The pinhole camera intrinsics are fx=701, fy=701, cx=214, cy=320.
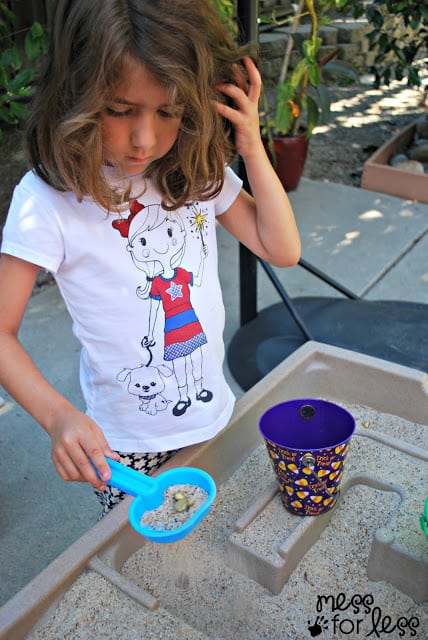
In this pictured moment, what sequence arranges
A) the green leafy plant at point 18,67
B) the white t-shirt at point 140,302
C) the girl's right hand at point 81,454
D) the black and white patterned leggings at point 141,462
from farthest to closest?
the green leafy plant at point 18,67, the black and white patterned leggings at point 141,462, the white t-shirt at point 140,302, the girl's right hand at point 81,454

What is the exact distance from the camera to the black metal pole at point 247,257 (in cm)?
189

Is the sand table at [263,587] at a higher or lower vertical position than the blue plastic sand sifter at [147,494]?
lower

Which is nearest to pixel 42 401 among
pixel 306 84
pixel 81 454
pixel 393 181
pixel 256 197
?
pixel 81 454

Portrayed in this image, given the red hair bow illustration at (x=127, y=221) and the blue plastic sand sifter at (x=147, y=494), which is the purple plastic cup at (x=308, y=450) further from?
the red hair bow illustration at (x=127, y=221)

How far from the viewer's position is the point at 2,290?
1.01m

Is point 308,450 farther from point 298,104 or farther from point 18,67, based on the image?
point 298,104

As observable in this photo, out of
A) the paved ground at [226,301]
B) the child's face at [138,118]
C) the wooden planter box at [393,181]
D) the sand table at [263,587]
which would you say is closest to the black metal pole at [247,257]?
the paved ground at [226,301]

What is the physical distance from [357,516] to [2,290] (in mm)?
697

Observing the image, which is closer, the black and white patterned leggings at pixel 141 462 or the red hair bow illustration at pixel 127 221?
the red hair bow illustration at pixel 127 221

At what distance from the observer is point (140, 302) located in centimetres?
115

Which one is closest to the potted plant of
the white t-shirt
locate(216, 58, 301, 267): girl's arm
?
locate(216, 58, 301, 267): girl's arm

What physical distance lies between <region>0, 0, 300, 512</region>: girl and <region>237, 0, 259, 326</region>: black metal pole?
Answer: 0.83 meters

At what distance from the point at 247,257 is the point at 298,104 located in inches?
56.1

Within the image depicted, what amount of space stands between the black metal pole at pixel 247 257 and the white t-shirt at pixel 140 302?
32.7 inches
